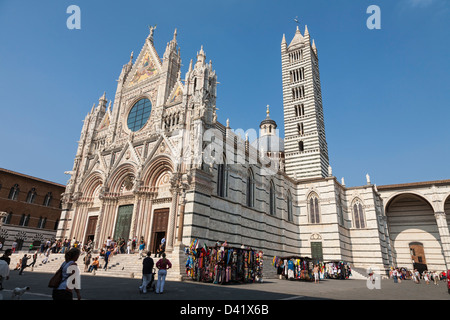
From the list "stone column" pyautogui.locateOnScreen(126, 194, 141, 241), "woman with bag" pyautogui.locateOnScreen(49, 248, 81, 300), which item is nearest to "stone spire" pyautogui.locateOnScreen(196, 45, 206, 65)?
"stone column" pyautogui.locateOnScreen(126, 194, 141, 241)

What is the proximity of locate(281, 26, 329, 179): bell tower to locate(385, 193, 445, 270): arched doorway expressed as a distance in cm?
1174

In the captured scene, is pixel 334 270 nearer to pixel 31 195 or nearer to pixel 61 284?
pixel 61 284

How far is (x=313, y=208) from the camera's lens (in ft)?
101

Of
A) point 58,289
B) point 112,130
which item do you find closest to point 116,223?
point 112,130

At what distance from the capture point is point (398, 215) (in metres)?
37.5

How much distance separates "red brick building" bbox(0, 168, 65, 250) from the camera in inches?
1155

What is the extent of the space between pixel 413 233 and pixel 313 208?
53.5ft

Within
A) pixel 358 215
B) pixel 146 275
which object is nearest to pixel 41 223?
pixel 146 275

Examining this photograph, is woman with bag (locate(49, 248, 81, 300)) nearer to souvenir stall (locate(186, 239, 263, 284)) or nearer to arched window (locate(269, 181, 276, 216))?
souvenir stall (locate(186, 239, 263, 284))

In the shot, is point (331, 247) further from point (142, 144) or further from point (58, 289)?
point (58, 289)

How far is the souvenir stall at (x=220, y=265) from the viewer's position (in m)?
13.6

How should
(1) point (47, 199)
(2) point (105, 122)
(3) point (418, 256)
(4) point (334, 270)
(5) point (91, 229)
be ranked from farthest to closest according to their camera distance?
1. (3) point (418, 256)
2. (1) point (47, 199)
3. (2) point (105, 122)
4. (5) point (91, 229)
5. (4) point (334, 270)

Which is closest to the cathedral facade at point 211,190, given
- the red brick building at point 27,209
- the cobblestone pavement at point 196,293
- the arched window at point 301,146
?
the arched window at point 301,146
